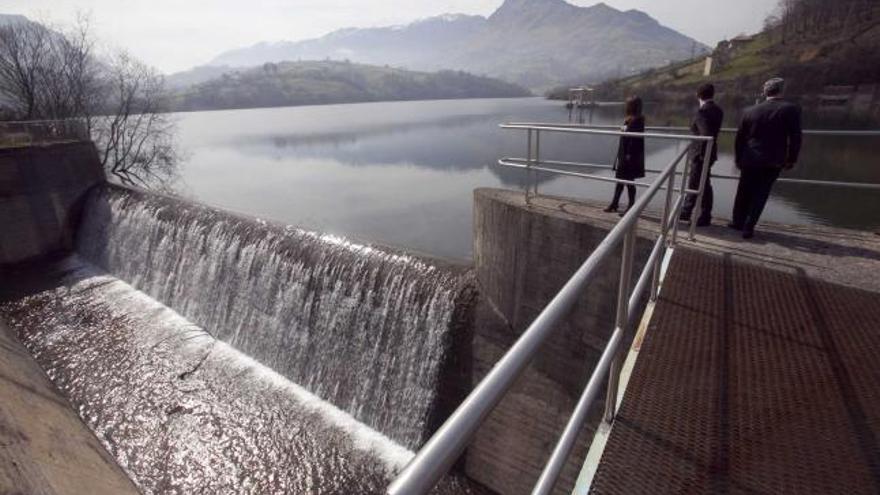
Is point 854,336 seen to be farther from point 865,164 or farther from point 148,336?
point 865,164

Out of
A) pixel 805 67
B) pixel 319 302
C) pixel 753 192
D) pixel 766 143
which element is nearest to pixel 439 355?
pixel 319 302

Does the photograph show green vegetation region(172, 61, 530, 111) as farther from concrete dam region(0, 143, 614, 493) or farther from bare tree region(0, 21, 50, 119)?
concrete dam region(0, 143, 614, 493)

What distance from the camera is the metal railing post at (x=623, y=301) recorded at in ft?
7.47

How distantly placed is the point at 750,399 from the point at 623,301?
105 cm

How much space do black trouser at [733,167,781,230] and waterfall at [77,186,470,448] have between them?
463 centimetres

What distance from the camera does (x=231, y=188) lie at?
27.6 meters

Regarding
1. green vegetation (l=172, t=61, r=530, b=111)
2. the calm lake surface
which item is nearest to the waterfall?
the calm lake surface

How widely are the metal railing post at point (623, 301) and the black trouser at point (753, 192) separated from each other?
4183 millimetres

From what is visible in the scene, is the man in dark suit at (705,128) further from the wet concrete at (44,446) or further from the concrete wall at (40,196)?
the concrete wall at (40,196)

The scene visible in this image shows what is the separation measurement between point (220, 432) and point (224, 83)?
174m

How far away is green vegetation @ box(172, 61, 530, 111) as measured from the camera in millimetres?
140750

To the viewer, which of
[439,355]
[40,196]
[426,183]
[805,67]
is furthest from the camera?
[805,67]

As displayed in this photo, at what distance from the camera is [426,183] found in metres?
25.5

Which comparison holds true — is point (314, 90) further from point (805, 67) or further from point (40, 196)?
point (40, 196)
